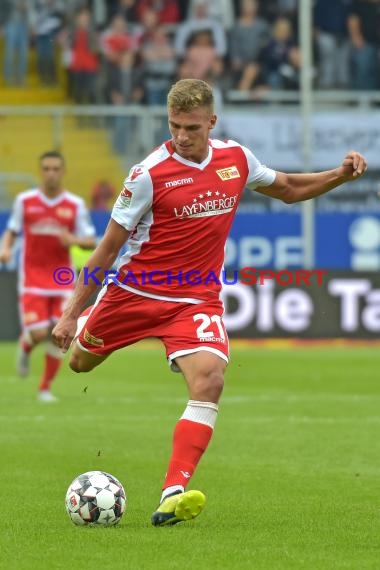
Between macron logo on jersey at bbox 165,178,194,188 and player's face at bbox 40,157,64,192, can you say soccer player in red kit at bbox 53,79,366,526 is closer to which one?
macron logo on jersey at bbox 165,178,194,188

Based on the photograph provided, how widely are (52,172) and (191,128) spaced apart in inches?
304

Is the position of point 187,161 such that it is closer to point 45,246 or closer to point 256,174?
point 256,174

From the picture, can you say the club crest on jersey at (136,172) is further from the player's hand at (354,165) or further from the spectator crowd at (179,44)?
the spectator crowd at (179,44)

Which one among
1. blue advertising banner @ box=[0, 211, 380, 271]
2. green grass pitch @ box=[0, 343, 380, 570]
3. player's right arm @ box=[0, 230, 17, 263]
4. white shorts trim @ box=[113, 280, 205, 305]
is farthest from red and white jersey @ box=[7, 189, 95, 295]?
blue advertising banner @ box=[0, 211, 380, 271]

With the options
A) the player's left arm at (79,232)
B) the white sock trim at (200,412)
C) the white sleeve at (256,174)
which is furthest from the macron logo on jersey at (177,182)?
the player's left arm at (79,232)

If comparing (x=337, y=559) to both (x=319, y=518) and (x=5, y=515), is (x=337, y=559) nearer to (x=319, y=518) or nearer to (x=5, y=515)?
(x=319, y=518)

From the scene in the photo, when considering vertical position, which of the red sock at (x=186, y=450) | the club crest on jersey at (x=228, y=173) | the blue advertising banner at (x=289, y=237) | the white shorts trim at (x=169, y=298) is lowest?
the blue advertising banner at (x=289, y=237)

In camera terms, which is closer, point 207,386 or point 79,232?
point 207,386

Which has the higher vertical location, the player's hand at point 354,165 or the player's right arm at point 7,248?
the player's hand at point 354,165

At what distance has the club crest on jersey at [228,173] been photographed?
296 inches

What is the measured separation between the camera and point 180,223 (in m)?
7.45

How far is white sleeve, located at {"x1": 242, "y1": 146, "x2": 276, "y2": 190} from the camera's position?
7.73 m

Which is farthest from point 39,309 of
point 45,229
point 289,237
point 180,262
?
point 289,237

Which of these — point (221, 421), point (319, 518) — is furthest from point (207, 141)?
point (221, 421)
